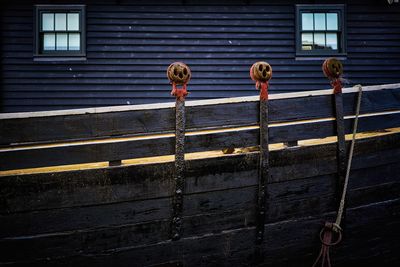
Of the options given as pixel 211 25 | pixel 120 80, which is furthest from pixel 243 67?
pixel 120 80

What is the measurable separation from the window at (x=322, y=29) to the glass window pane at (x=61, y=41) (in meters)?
5.03

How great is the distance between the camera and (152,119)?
7.82ft

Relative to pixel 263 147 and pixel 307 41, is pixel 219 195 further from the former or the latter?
pixel 307 41

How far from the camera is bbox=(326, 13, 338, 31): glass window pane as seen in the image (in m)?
6.92

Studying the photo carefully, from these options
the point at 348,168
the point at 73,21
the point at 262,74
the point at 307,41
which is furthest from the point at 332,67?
the point at 73,21

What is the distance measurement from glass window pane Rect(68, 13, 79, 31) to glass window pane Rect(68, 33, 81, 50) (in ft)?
0.40

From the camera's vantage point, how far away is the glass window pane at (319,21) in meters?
6.90

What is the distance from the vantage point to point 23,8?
646 cm

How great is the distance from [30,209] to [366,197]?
2.91 meters

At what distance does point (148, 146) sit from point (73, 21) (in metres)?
5.40

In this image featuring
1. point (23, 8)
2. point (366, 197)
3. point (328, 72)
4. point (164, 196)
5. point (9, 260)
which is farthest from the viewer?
point (23, 8)

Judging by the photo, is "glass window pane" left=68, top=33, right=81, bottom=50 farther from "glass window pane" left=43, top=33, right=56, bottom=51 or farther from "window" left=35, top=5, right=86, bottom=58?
"glass window pane" left=43, top=33, right=56, bottom=51

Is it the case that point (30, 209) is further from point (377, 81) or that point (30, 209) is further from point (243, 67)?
point (377, 81)

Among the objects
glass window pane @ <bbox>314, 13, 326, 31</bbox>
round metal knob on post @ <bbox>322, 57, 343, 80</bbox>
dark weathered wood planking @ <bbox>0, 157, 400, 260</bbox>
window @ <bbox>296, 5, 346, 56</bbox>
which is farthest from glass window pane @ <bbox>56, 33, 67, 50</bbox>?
round metal knob on post @ <bbox>322, 57, 343, 80</bbox>
